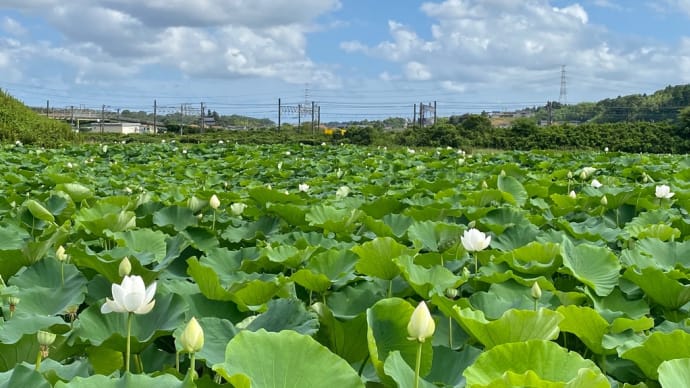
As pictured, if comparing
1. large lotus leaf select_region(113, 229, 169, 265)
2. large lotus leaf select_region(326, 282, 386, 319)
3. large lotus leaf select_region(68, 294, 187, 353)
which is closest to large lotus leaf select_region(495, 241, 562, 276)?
large lotus leaf select_region(326, 282, 386, 319)

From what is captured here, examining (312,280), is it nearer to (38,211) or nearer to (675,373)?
Result: (675,373)

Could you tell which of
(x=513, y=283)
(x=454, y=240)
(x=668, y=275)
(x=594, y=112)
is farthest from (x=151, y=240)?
(x=594, y=112)

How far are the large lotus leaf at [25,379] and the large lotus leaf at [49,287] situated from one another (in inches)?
26.3

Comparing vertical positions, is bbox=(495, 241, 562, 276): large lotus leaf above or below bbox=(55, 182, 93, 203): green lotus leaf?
below

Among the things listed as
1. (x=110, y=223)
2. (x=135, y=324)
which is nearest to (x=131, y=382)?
(x=135, y=324)

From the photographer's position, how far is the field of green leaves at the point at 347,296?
1037 mm

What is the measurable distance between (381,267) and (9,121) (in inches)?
580

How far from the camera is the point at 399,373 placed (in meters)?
1.06

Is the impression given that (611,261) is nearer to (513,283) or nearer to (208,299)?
(513,283)

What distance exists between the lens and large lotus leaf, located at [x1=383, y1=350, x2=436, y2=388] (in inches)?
40.8

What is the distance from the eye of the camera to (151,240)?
229 cm

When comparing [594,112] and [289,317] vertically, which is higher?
[594,112]

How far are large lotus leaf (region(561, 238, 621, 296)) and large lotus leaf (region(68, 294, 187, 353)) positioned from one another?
1.09m

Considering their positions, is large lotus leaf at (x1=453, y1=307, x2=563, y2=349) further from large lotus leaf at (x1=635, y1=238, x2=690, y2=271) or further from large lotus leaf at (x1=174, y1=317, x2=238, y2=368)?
large lotus leaf at (x1=635, y1=238, x2=690, y2=271)
